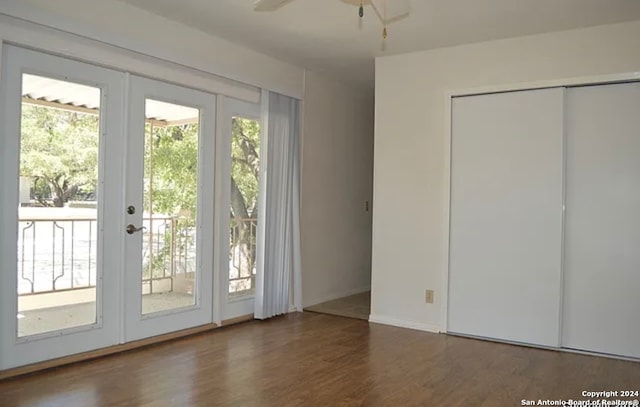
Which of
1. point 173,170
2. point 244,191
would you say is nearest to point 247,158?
point 244,191

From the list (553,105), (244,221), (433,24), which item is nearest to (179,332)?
(244,221)

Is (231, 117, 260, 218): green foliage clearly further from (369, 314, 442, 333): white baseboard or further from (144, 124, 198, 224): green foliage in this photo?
(369, 314, 442, 333): white baseboard

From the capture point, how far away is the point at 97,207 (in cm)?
343

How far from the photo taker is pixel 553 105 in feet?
12.9

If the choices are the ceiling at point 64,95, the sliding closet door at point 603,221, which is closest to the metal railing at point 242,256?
the ceiling at point 64,95

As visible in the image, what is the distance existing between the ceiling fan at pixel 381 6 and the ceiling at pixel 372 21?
0.86 feet

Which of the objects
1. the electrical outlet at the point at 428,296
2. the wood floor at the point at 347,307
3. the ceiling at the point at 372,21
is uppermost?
the ceiling at the point at 372,21

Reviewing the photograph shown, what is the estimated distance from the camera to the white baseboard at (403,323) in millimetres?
4387

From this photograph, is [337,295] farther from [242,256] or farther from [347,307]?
[242,256]

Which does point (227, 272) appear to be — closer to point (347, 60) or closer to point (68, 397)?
point (68, 397)

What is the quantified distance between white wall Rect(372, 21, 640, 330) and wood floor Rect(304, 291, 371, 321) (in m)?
0.33

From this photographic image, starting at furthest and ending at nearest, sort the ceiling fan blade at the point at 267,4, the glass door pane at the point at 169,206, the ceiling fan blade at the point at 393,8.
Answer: the glass door pane at the point at 169,206 < the ceiling fan blade at the point at 393,8 < the ceiling fan blade at the point at 267,4

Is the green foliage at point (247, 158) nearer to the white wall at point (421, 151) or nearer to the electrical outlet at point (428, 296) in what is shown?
the white wall at point (421, 151)

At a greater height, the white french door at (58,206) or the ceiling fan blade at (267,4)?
the ceiling fan blade at (267,4)
